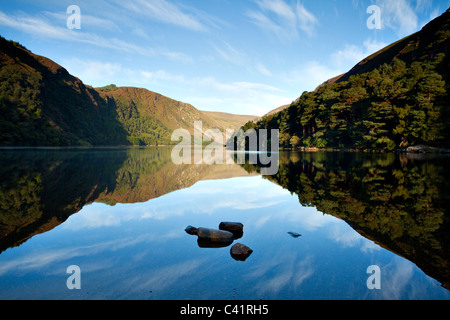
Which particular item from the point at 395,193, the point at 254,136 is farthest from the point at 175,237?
the point at 254,136

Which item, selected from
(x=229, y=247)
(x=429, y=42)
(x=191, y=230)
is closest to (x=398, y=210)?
(x=229, y=247)

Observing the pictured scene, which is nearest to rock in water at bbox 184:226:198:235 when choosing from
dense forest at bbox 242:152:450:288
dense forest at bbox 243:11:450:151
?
dense forest at bbox 242:152:450:288

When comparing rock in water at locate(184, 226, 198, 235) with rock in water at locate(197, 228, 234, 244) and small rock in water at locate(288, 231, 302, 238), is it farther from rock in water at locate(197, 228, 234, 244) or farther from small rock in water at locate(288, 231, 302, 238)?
small rock in water at locate(288, 231, 302, 238)

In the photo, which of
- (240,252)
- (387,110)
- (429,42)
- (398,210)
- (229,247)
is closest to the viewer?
(240,252)

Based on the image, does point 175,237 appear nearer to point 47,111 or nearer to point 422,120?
point 422,120

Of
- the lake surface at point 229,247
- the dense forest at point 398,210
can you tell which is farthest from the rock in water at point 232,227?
the dense forest at point 398,210

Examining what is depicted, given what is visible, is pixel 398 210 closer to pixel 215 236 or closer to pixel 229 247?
pixel 229 247

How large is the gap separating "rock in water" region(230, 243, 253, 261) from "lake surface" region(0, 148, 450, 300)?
0.19m

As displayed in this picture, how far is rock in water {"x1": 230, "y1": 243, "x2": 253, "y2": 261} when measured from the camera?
255 inches

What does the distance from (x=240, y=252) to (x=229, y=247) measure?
29.6 inches

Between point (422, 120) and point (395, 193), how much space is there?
44383 mm

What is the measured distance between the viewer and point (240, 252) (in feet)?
21.7

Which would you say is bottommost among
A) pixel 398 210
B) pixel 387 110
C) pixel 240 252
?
pixel 240 252

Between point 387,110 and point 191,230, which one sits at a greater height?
point 387,110
